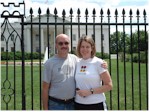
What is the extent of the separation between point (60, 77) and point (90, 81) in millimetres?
399

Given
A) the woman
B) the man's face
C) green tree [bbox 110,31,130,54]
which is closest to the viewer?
the woman

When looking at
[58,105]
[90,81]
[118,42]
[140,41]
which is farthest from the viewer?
[118,42]

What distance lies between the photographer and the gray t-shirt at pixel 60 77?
420 cm

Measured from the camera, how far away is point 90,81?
4156mm

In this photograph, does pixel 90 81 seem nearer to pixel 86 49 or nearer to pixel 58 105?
pixel 86 49

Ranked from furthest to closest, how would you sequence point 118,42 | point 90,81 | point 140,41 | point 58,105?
1. point 118,42
2. point 140,41
3. point 58,105
4. point 90,81

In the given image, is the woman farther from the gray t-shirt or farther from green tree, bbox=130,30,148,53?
green tree, bbox=130,30,148,53

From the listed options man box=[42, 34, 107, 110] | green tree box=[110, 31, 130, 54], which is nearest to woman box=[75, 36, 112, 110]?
man box=[42, 34, 107, 110]

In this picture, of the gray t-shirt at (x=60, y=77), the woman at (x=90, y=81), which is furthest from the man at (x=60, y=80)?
the woman at (x=90, y=81)

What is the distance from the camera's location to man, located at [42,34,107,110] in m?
4.21

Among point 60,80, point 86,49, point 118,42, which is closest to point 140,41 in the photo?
point 118,42

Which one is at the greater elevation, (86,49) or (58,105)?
(86,49)

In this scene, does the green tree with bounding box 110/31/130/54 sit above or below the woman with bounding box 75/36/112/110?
above

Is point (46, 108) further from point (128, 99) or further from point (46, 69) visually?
point (128, 99)
